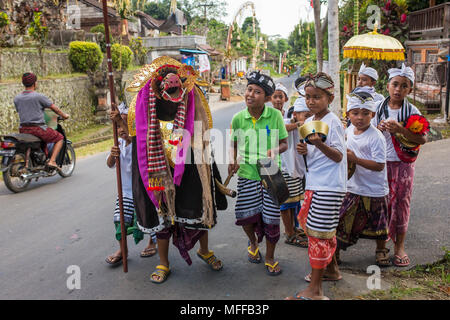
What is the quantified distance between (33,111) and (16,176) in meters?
1.16

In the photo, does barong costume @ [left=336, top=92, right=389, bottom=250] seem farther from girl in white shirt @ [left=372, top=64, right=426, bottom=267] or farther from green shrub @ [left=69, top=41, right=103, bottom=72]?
green shrub @ [left=69, top=41, right=103, bottom=72]

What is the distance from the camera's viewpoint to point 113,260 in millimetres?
4082

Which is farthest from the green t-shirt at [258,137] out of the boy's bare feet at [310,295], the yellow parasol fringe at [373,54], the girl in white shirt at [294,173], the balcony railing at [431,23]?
the balcony railing at [431,23]

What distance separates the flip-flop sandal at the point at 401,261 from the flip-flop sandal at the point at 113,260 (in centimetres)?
268

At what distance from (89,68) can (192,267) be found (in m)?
14.3

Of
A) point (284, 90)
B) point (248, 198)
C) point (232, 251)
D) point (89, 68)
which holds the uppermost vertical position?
point (89, 68)

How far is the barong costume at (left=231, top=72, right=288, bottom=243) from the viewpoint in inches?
151

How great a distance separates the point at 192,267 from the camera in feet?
13.2

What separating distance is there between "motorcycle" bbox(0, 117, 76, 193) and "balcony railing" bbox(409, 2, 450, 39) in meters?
11.9

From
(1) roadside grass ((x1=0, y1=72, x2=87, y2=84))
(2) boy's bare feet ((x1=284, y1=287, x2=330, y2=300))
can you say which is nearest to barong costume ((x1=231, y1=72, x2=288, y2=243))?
(2) boy's bare feet ((x1=284, y1=287, x2=330, y2=300))

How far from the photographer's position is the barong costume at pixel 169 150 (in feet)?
11.6

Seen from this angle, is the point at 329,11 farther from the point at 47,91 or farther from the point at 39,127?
the point at 47,91

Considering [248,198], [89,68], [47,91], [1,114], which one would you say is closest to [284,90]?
[248,198]
